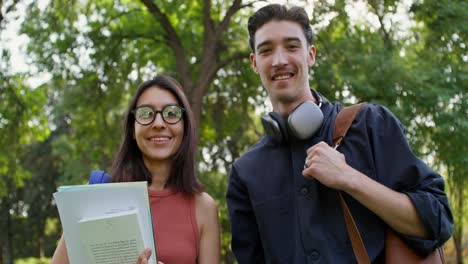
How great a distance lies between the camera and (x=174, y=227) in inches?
127

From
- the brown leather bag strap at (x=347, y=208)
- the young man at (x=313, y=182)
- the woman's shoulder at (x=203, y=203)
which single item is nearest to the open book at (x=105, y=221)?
the young man at (x=313, y=182)

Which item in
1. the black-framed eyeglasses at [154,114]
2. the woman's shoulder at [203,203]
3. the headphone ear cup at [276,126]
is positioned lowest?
the woman's shoulder at [203,203]

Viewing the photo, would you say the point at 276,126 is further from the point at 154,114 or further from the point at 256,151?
the point at 154,114

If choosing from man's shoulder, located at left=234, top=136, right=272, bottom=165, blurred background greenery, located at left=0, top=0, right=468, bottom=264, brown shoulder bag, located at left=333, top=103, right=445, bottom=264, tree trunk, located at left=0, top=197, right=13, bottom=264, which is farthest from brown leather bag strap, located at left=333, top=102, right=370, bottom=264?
tree trunk, located at left=0, top=197, right=13, bottom=264

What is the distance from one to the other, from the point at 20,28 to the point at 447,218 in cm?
1178

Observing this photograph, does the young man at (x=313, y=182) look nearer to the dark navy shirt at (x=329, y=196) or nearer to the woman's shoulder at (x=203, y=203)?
the dark navy shirt at (x=329, y=196)

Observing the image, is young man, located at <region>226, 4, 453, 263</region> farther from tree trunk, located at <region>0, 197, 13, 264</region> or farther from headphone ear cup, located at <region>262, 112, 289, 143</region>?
tree trunk, located at <region>0, 197, 13, 264</region>

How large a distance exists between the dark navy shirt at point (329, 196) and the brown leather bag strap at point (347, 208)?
4 cm

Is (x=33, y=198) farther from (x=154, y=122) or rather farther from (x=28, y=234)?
(x=154, y=122)

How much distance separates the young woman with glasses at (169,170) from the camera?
10.5ft

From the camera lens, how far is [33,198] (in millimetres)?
29141

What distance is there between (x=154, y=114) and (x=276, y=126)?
933mm

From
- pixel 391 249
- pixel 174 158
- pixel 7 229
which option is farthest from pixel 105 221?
pixel 7 229

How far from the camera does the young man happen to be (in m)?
2.38
